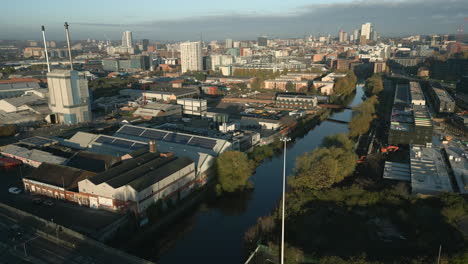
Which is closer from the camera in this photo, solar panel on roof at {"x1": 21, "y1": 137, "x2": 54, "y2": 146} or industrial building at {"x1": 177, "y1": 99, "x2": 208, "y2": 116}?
solar panel on roof at {"x1": 21, "y1": 137, "x2": 54, "y2": 146}

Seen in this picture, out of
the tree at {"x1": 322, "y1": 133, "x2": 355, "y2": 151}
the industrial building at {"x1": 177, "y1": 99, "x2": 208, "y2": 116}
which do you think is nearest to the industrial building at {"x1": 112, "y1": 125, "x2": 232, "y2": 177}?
the tree at {"x1": 322, "y1": 133, "x2": 355, "y2": 151}

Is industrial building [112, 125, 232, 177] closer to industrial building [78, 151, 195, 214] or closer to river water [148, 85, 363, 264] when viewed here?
industrial building [78, 151, 195, 214]

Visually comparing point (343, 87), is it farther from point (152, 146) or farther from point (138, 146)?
point (152, 146)

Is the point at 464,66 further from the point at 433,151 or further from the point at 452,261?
the point at 452,261

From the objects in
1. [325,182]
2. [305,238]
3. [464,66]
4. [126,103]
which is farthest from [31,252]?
[464,66]

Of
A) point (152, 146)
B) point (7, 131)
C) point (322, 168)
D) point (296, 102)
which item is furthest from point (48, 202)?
point (296, 102)

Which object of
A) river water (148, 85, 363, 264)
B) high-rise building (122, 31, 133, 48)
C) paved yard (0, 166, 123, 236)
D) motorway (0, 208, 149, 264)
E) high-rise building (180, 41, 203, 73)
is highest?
high-rise building (122, 31, 133, 48)

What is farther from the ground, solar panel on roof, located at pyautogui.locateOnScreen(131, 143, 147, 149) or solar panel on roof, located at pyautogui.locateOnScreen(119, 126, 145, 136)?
solar panel on roof, located at pyautogui.locateOnScreen(119, 126, 145, 136)

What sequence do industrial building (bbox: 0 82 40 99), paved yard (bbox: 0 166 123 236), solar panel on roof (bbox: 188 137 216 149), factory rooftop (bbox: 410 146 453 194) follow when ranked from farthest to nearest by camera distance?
industrial building (bbox: 0 82 40 99) → solar panel on roof (bbox: 188 137 216 149) → factory rooftop (bbox: 410 146 453 194) → paved yard (bbox: 0 166 123 236)
